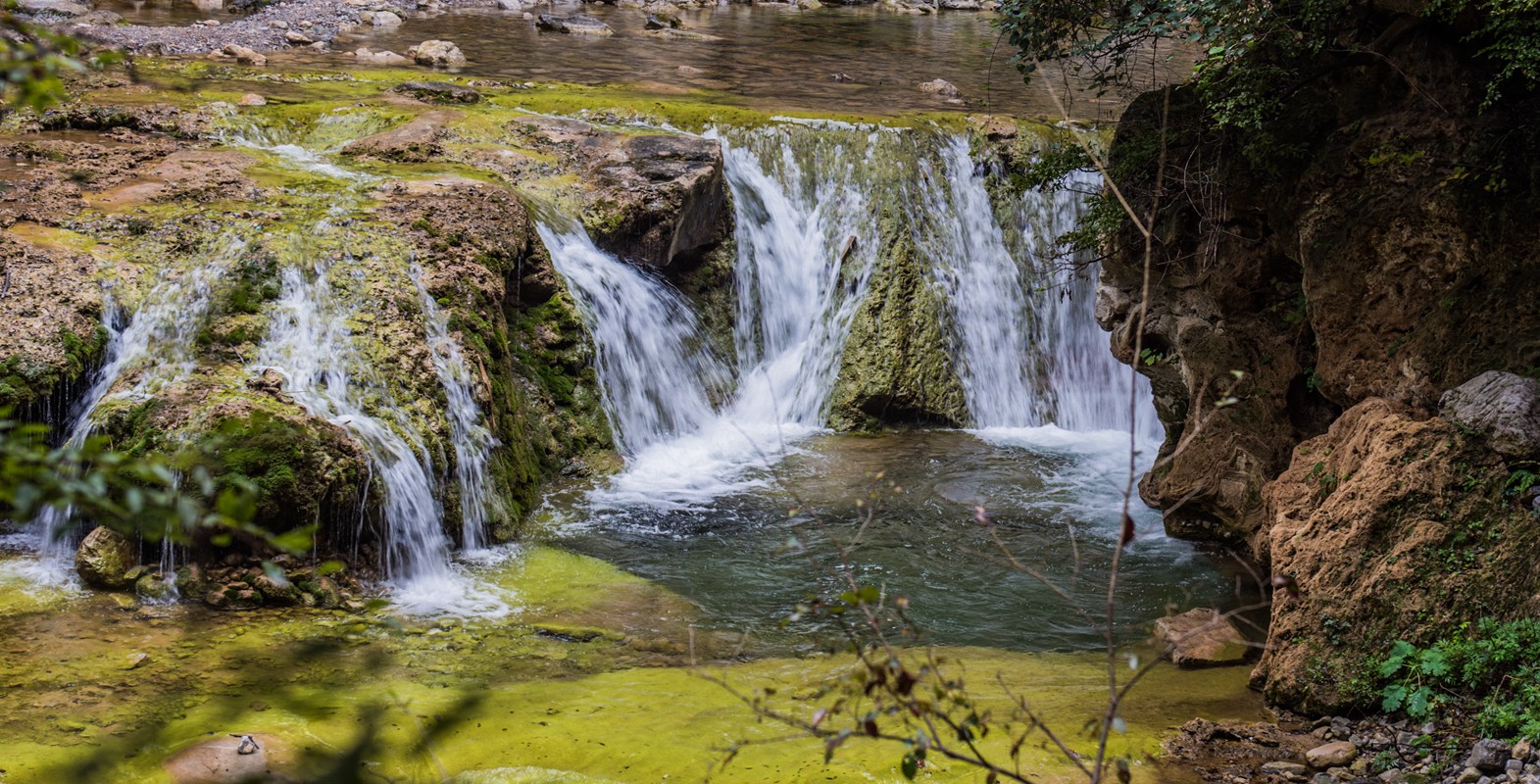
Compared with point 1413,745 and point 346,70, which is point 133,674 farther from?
point 346,70

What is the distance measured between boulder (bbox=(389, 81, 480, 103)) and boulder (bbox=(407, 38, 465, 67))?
3.82m

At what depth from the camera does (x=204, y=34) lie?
1866cm

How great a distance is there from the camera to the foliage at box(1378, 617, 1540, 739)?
472 centimetres

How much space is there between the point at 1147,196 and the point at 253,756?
5.95m

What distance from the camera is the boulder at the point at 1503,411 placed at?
205 inches

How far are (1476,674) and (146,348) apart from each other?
7.63 meters

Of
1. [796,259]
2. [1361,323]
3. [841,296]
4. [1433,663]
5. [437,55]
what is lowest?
[1433,663]

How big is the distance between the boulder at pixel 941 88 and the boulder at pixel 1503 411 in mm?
11839

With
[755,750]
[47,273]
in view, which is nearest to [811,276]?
[47,273]

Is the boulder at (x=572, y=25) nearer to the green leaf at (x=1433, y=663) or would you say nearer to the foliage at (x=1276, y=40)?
the foliage at (x=1276, y=40)

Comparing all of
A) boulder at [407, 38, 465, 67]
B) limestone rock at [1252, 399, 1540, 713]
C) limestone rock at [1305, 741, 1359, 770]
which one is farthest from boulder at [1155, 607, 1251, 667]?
boulder at [407, 38, 465, 67]

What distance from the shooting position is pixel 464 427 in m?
7.96

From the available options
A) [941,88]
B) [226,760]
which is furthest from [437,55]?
[226,760]

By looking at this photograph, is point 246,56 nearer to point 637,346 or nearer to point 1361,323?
point 637,346
